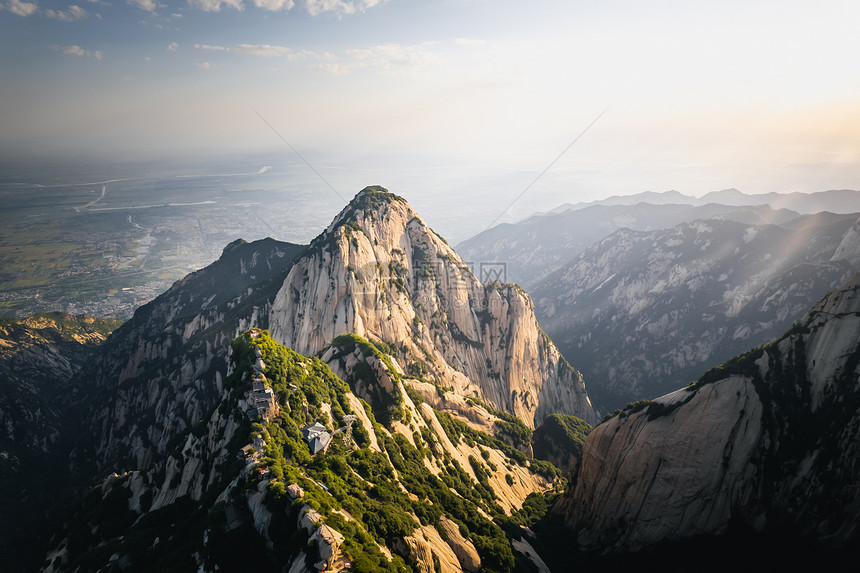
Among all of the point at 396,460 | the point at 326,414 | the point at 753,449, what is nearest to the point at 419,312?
the point at 396,460

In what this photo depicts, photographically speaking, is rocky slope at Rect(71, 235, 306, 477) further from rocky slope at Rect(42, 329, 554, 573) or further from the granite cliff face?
rocky slope at Rect(42, 329, 554, 573)

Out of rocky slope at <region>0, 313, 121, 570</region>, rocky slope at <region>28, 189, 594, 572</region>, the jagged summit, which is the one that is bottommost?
rocky slope at <region>0, 313, 121, 570</region>

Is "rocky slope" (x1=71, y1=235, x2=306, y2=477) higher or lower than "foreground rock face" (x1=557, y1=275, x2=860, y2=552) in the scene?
lower

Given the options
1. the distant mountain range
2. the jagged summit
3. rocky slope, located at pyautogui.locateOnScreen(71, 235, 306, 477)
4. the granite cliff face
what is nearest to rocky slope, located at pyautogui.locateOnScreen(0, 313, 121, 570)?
the distant mountain range

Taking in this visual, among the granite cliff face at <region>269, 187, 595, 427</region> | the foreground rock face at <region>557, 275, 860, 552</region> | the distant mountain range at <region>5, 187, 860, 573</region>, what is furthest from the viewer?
the granite cliff face at <region>269, 187, 595, 427</region>

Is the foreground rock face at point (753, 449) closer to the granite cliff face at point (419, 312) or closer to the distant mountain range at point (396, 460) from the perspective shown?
the distant mountain range at point (396, 460)

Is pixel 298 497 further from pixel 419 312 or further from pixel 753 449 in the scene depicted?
pixel 419 312
